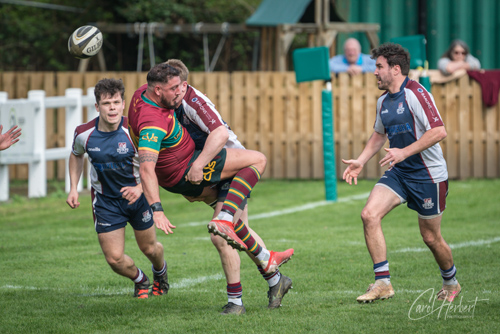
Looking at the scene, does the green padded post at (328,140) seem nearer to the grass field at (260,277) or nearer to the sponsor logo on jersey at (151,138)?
the grass field at (260,277)

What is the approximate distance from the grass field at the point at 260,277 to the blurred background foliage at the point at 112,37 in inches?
503

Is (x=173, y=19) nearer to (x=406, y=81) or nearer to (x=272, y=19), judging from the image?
(x=272, y=19)

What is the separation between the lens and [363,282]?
7.00 meters

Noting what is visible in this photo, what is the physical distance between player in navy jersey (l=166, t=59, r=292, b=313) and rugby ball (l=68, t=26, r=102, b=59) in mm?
1626

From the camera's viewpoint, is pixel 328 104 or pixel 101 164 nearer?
pixel 101 164

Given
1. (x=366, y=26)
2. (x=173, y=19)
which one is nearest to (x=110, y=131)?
(x=366, y=26)

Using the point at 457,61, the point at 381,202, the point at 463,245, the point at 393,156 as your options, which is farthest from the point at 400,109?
the point at 457,61

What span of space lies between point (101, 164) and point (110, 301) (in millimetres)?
1255

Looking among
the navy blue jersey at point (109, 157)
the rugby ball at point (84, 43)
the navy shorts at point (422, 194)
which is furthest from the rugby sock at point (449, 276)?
the rugby ball at point (84, 43)

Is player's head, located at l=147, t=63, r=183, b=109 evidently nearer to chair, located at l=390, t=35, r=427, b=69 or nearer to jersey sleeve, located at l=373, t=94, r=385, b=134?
jersey sleeve, located at l=373, t=94, r=385, b=134

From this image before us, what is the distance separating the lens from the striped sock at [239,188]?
5645 millimetres
